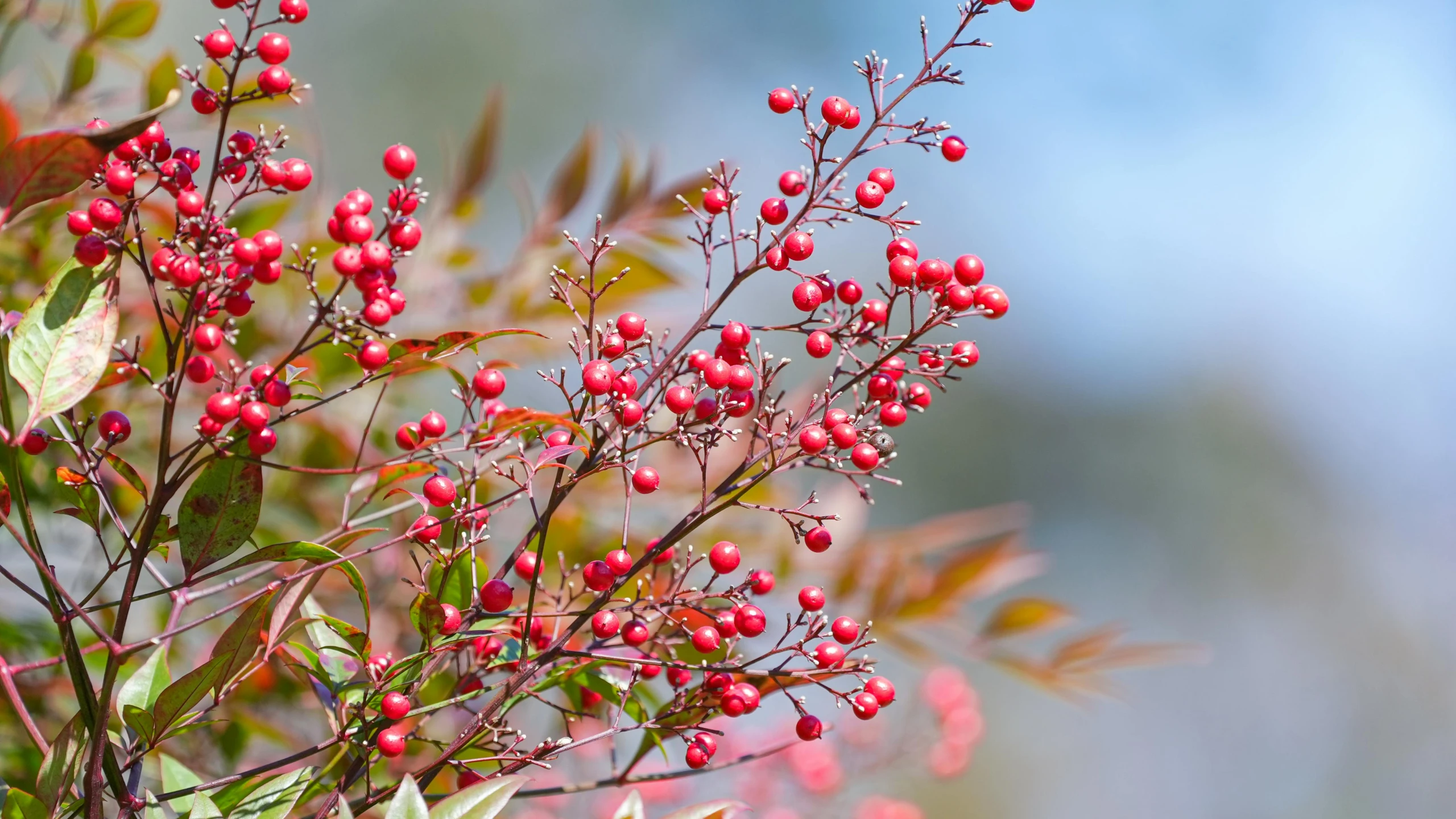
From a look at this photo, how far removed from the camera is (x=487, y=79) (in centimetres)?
760

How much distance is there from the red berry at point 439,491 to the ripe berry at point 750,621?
14 cm

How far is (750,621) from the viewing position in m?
0.50

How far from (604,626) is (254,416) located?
0.60 feet

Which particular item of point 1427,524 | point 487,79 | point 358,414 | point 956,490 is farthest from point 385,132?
point 1427,524

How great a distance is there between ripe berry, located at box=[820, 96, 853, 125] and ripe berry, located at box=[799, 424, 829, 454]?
15 cm

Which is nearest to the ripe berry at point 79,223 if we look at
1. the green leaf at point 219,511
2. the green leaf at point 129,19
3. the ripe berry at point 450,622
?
the green leaf at point 219,511

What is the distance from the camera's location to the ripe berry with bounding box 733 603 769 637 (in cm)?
50

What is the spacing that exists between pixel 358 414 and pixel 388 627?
28 cm

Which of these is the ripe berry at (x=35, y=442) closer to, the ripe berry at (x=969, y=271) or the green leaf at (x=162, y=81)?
the green leaf at (x=162, y=81)

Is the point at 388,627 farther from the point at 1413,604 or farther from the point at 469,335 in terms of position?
the point at 1413,604

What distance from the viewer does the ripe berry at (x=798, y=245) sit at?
494 mm

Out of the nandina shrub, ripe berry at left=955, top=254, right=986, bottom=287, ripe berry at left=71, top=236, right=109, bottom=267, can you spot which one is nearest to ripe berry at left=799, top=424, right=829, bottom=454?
the nandina shrub

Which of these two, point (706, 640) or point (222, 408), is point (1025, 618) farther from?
point (222, 408)

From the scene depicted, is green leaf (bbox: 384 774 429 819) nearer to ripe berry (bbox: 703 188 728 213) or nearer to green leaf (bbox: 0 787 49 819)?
green leaf (bbox: 0 787 49 819)
